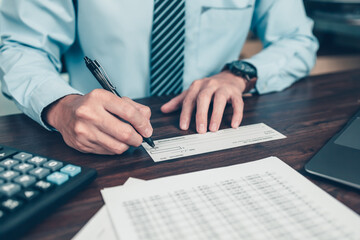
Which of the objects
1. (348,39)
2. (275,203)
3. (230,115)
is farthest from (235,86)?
(348,39)

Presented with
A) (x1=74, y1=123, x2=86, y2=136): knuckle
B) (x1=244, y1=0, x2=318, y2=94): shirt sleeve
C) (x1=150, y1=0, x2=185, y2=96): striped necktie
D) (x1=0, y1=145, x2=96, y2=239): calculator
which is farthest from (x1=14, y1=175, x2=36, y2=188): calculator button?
(x1=244, y1=0, x2=318, y2=94): shirt sleeve

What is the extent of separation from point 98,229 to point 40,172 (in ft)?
0.36

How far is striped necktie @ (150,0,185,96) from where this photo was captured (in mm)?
715

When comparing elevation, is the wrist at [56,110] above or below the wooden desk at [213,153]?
above

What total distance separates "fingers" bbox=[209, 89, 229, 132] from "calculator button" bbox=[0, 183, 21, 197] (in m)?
0.32

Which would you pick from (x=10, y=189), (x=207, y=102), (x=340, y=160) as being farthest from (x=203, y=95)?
(x=10, y=189)

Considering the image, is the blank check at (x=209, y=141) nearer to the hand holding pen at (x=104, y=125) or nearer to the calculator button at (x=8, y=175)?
the hand holding pen at (x=104, y=125)

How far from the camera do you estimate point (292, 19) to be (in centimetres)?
92

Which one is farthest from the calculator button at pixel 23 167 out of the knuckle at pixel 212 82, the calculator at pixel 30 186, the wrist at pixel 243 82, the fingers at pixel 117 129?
the wrist at pixel 243 82

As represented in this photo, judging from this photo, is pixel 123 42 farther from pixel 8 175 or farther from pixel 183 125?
pixel 8 175

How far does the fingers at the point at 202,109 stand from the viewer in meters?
0.53

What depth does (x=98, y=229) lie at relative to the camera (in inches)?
11.7

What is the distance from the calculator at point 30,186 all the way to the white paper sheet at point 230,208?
0.15 feet

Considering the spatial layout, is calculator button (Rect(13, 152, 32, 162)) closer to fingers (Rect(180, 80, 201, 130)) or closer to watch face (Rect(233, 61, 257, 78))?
fingers (Rect(180, 80, 201, 130))
